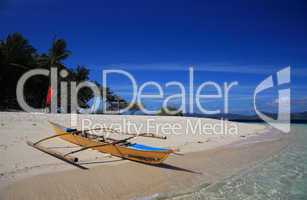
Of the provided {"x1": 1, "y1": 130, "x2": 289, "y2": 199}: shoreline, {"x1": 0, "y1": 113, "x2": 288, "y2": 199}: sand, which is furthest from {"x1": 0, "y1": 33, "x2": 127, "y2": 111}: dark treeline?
{"x1": 1, "y1": 130, "x2": 289, "y2": 199}: shoreline

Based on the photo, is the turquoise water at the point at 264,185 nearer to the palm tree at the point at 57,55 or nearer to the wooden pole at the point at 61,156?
the wooden pole at the point at 61,156

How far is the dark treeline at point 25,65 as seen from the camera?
81.9 ft

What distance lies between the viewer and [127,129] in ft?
44.1

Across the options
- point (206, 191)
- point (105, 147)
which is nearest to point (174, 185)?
point (206, 191)

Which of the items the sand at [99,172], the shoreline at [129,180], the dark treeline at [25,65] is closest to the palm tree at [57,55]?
the dark treeline at [25,65]

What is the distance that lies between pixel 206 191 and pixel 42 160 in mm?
4659

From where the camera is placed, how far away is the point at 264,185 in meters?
6.07

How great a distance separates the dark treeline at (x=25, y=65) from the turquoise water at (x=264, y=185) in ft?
78.0

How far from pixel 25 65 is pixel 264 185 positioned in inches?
1082

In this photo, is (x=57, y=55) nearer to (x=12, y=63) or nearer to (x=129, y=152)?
(x=12, y=63)

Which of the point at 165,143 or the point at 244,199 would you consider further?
the point at 165,143

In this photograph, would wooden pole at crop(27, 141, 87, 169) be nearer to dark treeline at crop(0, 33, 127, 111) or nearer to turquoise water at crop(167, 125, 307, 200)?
turquoise water at crop(167, 125, 307, 200)

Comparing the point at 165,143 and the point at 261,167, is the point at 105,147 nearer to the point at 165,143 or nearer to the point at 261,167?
the point at 165,143

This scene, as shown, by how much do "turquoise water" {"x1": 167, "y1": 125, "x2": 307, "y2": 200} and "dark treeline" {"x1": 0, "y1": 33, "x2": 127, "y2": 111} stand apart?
78.0 feet
